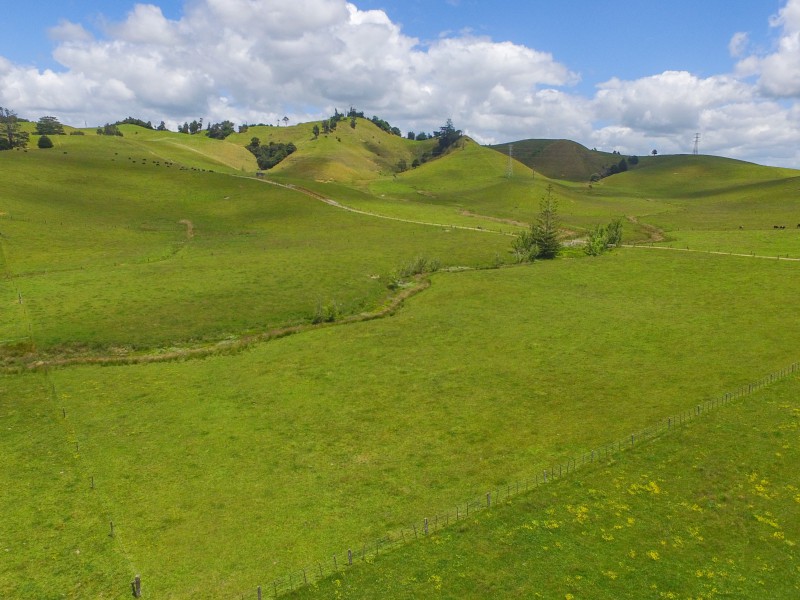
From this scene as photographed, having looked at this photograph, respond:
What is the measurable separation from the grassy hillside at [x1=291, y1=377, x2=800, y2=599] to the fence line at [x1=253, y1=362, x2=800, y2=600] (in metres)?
0.76

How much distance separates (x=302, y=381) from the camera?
54.1 m

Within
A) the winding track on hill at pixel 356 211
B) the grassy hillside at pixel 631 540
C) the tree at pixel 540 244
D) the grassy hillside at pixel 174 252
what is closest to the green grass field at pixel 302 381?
the grassy hillside at pixel 174 252

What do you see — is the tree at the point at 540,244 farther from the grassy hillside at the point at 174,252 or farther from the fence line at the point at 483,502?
the fence line at the point at 483,502

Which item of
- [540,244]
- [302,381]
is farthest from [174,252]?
[540,244]

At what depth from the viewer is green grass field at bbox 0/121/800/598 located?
104ft

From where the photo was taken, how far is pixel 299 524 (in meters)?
32.2

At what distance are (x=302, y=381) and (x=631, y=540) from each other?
34546 mm

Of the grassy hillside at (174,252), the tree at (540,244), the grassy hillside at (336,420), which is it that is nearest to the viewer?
the grassy hillside at (336,420)

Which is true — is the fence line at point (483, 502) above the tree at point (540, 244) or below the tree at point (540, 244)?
below

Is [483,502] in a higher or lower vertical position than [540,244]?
lower

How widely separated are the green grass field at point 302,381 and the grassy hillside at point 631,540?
838 millimetres

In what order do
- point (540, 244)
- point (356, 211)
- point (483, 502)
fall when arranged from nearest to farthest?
point (483, 502) → point (540, 244) → point (356, 211)

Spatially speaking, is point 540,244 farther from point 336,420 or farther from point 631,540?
point 631,540

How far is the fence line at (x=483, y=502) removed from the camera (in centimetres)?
2777
